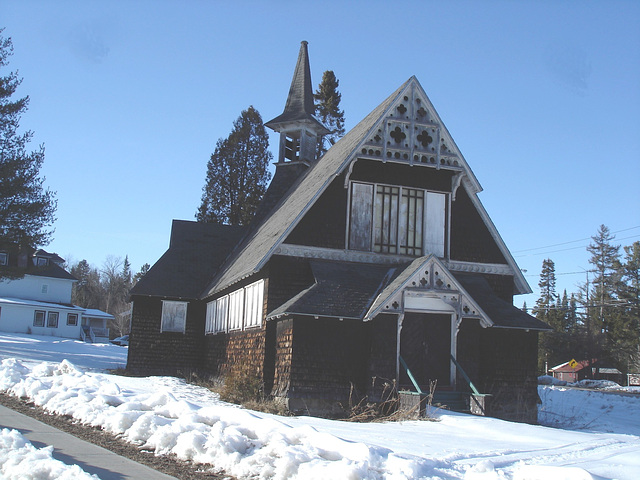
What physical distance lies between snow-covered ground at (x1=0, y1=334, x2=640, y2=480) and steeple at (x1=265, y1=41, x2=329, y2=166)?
1658cm

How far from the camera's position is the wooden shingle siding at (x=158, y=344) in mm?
26438

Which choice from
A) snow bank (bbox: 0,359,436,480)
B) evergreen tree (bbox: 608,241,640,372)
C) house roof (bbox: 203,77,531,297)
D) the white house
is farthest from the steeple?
evergreen tree (bbox: 608,241,640,372)

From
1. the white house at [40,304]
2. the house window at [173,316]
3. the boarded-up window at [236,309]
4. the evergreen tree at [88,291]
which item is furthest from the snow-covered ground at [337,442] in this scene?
the evergreen tree at [88,291]

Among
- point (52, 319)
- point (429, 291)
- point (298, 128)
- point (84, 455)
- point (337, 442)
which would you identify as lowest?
point (84, 455)

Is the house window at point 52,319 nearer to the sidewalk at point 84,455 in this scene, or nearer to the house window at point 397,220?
the house window at point 397,220

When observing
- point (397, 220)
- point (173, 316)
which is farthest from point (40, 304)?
point (397, 220)

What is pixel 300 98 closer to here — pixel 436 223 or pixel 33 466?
pixel 436 223

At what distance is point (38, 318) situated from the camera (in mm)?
55188

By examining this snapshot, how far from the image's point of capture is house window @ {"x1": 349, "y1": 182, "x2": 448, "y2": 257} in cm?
1916

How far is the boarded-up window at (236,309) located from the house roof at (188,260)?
480 cm

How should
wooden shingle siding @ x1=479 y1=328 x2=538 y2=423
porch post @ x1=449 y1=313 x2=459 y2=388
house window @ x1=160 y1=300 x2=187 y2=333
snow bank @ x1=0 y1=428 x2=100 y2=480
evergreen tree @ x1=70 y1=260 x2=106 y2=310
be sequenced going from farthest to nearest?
evergreen tree @ x1=70 y1=260 x2=106 y2=310, house window @ x1=160 y1=300 x2=187 y2=333, wooden shingle siding @ x1=479 y1=328 x2=538 y2=423, porch post @ x1=449 y1=313 x2=459 y2=388, snow bank @ x1=0 y1=428 x2=100 y2=480

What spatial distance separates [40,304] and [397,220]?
43924 mm

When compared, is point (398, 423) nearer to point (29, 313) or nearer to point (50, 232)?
point (50, 232)

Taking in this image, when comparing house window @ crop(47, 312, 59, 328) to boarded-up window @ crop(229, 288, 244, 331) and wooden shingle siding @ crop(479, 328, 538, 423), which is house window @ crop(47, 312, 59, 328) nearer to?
boarded-up window @ crop(229, 288, 244, 331)
